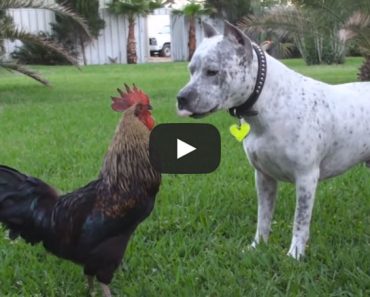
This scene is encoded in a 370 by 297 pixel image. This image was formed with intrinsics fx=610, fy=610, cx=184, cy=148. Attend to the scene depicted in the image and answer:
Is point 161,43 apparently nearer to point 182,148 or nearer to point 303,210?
point 182,148

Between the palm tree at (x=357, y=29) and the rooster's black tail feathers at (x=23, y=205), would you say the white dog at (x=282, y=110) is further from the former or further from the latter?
the palm tree at (x=357, y=29)

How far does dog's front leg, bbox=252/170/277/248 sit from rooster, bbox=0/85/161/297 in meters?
1.01

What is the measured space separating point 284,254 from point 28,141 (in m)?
4.16

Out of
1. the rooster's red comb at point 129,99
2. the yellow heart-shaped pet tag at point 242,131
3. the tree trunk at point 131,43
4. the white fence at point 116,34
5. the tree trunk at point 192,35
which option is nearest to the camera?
the rooster's red comb at point 129,99

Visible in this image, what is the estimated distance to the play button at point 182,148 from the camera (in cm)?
311

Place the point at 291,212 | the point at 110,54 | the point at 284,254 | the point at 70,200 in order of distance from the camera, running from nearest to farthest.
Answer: the point at 70,200, the point at 284,254, the point at 291,212, the point at 110,54

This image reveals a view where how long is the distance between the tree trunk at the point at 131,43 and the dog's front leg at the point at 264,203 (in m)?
26.0

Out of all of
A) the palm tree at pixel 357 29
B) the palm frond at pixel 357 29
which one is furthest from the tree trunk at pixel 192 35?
the palm frond at pixel 357 29

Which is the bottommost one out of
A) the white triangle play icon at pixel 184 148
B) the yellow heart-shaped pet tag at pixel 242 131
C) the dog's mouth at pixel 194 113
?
the white triangle play icon at pixel 184 148

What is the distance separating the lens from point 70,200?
119 inches

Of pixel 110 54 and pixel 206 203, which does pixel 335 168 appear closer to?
pixel 206 203

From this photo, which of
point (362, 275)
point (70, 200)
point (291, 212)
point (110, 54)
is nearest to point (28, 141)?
point (291, 212)

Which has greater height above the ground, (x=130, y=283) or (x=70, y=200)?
(x=70, y=200)

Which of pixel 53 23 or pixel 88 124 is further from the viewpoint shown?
pixel 53 23
